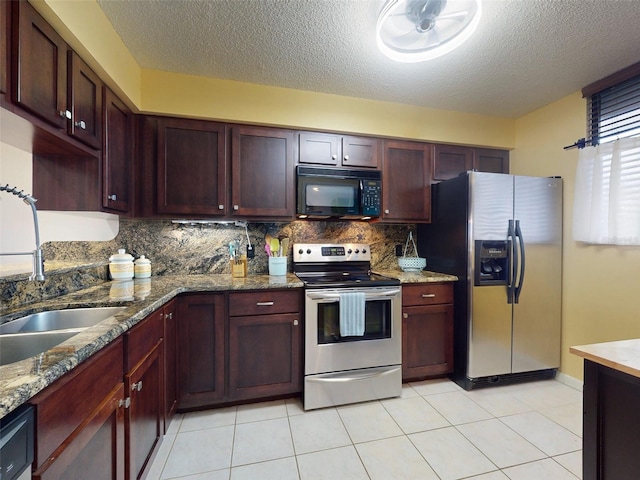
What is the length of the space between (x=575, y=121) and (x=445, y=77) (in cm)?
124

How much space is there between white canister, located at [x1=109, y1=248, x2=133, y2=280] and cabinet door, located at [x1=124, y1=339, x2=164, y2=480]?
0.73 meters

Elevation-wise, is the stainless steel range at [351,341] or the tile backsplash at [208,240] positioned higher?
the tile backsplash at [208,240]

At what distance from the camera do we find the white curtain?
193 cm

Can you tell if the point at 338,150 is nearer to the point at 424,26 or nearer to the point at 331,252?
the point at 331,252

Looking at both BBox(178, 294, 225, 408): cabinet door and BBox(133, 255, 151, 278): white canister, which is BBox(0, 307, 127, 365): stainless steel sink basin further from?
BBox(133, 255, 151, 278): white canister

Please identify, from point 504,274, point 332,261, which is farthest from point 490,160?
point 332,261

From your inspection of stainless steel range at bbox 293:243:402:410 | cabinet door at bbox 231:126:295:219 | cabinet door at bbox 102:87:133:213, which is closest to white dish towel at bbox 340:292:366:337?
stainless steel range at bbox 293:243:402:410

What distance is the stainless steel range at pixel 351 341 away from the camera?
2.03 metres

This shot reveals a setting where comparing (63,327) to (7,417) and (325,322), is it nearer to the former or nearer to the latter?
(7,417)

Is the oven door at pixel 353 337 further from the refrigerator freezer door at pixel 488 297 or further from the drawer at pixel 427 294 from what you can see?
the refrigerator freezer door at pixel 488 297

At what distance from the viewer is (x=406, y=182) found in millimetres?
2613

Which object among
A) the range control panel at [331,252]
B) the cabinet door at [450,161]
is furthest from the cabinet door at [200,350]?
the cabinet door at [450,161]

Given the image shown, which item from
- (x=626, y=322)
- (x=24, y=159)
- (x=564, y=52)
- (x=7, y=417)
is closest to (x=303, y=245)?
(x=24, y=159)

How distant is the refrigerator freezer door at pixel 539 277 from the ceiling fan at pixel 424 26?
1.39 m
